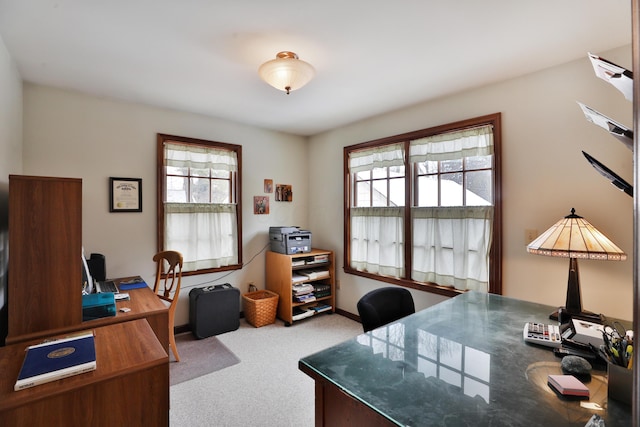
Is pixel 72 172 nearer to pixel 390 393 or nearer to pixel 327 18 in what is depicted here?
pixel 327 18

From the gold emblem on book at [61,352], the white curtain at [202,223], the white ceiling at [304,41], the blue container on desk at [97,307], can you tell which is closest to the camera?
the gold emblem on book at [61,352]

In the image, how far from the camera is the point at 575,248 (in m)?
1.69

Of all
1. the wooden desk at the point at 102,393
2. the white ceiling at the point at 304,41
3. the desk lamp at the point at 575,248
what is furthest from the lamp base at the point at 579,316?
the wooden desk at the point at 102,393

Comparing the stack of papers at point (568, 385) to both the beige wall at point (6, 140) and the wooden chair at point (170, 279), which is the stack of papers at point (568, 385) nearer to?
the wooden chair at point (170, 279)

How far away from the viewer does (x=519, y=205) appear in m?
2.42

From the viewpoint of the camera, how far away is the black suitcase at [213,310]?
10.3ft

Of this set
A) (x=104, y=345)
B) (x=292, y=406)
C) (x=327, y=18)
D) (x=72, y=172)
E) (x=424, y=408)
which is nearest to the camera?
(x=424, y=408)

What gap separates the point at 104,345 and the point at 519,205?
115 inches

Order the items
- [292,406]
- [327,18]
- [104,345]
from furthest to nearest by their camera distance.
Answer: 1. [292,406]
2. [327,18]
3. [104,345]

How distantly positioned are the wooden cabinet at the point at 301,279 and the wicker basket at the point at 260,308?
11 centimetres

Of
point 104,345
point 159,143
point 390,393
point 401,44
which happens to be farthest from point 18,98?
point 390,393

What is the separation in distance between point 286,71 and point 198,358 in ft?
8.44

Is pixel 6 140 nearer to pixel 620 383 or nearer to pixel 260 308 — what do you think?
pixel 260 308

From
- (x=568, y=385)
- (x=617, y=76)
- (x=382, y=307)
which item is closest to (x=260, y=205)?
(x=382, y=307)
